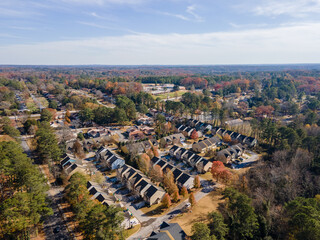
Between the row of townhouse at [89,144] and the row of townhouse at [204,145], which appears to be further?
the row of townhouse at [204,145]

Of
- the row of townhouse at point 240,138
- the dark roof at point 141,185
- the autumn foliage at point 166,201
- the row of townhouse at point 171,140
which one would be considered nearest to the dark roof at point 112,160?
the dark roof at point 141,185

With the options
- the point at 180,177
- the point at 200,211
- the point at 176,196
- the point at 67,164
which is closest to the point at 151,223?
the point at 176,196

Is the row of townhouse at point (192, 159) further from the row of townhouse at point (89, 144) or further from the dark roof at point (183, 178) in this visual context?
the row of townhouse at point (89, 144)

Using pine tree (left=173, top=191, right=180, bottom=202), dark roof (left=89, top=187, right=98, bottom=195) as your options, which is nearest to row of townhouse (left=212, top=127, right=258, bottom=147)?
pine tree (left=173, top=191, right=180, bottom=202)

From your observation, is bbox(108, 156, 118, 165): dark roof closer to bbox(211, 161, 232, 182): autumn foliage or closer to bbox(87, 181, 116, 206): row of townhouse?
bbox(87, 181, 116, 206): row of townhouse

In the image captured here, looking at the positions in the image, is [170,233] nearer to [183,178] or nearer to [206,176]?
[183,178]

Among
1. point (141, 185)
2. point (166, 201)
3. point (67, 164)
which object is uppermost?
point (67, 164)
